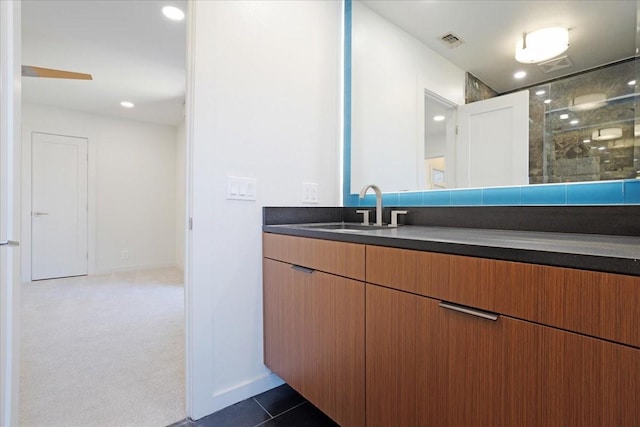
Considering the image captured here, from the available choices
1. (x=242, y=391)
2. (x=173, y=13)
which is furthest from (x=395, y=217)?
(x=173, y=13)

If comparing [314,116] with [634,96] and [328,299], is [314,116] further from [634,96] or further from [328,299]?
[634,96]

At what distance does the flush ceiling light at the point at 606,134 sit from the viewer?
3.40ft

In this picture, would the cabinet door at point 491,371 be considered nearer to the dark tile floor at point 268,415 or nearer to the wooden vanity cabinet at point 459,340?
the wooden vanity cabinet at point 459,340

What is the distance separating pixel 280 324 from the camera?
143cm

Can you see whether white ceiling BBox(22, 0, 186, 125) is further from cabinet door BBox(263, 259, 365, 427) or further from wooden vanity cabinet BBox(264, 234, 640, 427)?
wooden vanity cabinet BBox(264, 234, 640, 427)

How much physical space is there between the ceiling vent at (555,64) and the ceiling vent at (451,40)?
1.40 feet

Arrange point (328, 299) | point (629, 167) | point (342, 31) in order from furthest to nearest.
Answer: point (342, 31)
point (328, 299)
point (629, 167)

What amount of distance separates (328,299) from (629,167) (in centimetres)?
115

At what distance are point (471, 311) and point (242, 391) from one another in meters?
1.26

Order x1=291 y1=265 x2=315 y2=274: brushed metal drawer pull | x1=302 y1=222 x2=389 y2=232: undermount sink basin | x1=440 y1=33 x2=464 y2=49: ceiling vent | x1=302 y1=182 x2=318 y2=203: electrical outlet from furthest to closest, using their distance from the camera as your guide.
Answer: x1=302 y1=182 x2=318 y2=203: electrical outlet → x1=302 y1=222 x2=389 y2=232: undermount sink basin → x1=440 y1=33 x2=464 y2=49: ceiling vent → x1=291 y1=265 x2=315 y2=274: brushed metal drawer pull

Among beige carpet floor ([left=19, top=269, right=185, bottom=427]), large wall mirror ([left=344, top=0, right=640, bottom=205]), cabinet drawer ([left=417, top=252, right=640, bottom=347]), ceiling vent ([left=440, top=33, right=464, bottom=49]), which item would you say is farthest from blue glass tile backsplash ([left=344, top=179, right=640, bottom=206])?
beige carpet floor ([left=19, top=269, right=185, bottom=427])

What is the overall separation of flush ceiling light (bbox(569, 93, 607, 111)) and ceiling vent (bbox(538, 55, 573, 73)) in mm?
144

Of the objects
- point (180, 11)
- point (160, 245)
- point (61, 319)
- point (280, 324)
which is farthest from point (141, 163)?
point (280, 324)

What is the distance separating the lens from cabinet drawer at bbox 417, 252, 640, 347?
54 centimetres
